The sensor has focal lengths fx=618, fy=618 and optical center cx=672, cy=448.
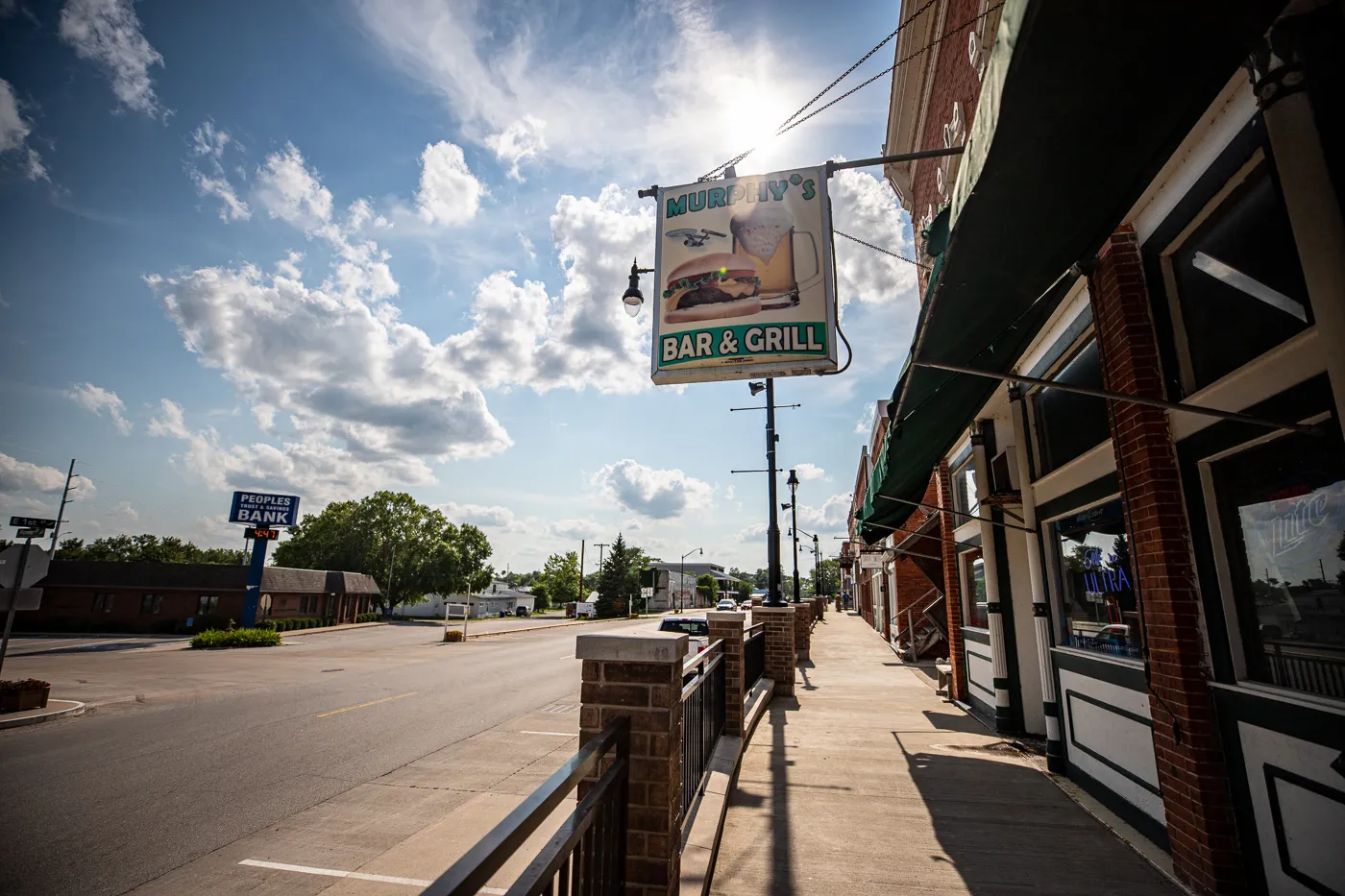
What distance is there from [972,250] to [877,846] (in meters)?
4.13

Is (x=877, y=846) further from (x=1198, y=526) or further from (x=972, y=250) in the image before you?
(x=972, y=250)

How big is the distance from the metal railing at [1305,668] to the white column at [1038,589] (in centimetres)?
323

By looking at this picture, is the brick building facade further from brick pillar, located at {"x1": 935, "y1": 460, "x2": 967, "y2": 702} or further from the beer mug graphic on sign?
brick pillar, located at {"x1": 935, "y1": 460, "x2": 967, "y2": 702}

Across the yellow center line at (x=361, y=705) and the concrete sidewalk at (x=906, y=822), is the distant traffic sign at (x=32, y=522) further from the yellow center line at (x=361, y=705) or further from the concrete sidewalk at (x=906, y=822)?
the concrete sidewalk at (x=906, y=822)

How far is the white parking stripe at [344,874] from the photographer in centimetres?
451

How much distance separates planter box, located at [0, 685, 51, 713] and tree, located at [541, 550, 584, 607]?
241 feet

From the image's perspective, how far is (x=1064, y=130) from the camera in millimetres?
2354

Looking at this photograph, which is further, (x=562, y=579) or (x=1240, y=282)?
(x=562, y=579)

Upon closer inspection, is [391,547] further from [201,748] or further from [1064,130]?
[1064,130]

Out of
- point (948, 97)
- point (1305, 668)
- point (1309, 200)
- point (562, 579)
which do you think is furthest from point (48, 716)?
point (562, 579)

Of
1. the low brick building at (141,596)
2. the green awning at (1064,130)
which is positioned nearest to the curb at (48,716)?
the green awning at (1064,130)

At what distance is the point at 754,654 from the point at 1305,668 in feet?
23.9

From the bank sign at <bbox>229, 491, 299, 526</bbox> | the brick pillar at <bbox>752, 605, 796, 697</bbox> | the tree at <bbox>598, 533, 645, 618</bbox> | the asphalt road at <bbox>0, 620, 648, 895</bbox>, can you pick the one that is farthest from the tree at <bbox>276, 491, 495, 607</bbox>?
the brick pillar at <bbox>752, 605, 796, 697</bbox>

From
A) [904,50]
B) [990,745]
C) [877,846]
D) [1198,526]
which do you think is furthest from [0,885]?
[904,50]
